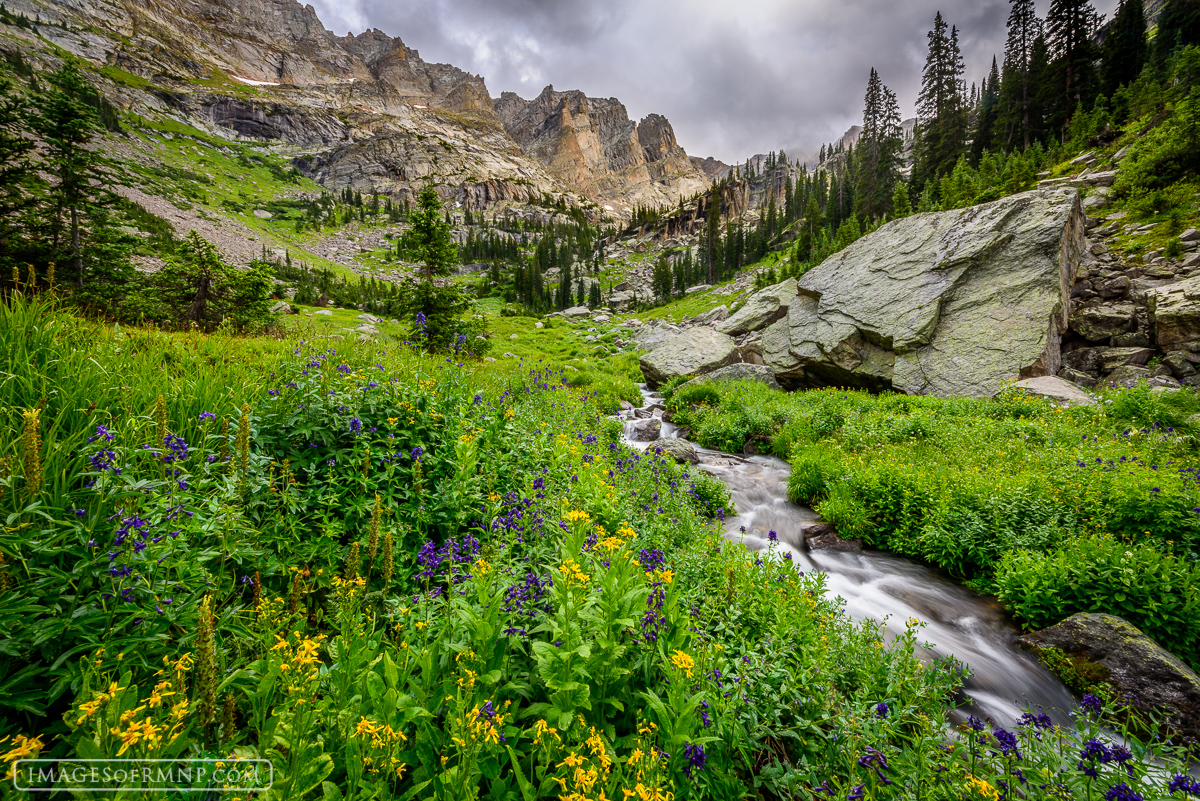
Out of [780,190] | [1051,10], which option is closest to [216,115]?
[780,190]

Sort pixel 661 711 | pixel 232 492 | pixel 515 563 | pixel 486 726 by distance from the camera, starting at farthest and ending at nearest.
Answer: pixel 515 563 → pixel 232 492 → pixel 661 711 → pixel 486 726

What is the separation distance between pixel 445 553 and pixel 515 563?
0.67m

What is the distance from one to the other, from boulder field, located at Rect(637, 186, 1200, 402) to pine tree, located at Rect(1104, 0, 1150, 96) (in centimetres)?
3940

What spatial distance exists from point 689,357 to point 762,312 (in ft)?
29.6

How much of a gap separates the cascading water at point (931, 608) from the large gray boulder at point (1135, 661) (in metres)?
0.49

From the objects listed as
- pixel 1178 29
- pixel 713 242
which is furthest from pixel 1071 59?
pixel 713 242

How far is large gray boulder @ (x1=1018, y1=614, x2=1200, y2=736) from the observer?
4.02 meters

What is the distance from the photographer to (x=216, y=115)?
15988cm

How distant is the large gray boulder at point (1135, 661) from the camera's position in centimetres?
402

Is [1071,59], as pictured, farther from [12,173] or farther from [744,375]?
[12,173]

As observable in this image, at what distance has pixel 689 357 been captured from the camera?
20.9 m

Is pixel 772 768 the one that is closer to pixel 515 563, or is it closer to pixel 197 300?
pixel 515 563

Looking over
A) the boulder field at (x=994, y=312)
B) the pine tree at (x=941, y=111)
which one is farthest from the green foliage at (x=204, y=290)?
the pine tree at (x=941, y=111)

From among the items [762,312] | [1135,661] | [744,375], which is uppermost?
[762,312]
